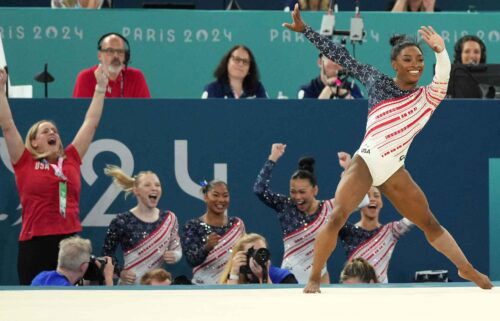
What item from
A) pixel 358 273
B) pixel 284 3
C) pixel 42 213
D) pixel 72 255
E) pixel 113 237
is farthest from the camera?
pixel 284 3

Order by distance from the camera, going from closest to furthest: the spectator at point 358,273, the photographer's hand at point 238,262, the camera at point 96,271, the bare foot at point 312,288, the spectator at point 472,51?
the bare foot at point 312,288, the photographer's hand at point 238,262, the camera at point 96,271, the spectator at point 358,273, the spectator at point 472,51

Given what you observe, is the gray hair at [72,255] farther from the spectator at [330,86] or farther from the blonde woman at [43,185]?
the spectator at [330,86]

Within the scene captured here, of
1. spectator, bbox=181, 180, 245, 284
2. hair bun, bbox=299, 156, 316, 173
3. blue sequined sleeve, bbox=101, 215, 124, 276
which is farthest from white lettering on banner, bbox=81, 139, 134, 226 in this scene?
hair bun, bbox=299, 156, 316, 173

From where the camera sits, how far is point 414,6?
33.5 ft

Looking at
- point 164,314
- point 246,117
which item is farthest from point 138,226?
point 164,314

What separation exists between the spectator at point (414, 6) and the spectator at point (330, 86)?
1458mm

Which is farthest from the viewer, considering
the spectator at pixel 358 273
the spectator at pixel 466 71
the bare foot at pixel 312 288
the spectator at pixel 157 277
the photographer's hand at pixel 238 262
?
the spectator at pixel 466 71

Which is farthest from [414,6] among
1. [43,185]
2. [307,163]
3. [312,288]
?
[312,288]

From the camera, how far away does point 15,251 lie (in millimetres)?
8320

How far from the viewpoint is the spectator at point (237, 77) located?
28.7 feet

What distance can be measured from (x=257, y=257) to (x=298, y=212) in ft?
3.33

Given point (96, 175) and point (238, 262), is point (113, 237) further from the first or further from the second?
point (238, 262)

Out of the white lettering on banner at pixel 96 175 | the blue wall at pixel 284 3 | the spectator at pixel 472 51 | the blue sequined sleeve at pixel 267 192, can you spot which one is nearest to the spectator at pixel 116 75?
the white lettering on banner at pixel 96 175

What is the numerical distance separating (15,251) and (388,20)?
12.1ft
